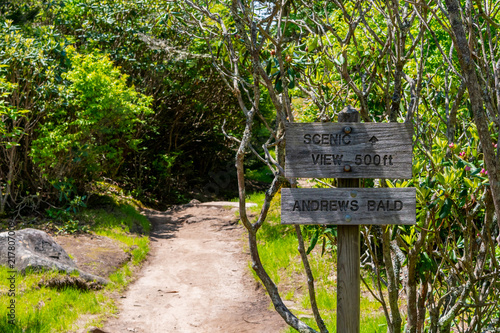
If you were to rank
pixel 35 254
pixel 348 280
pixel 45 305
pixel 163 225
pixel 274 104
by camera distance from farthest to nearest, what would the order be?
pixel 163 225, pixel 35 254, pixel 45 305, pixel 274 104, pixel 348 280

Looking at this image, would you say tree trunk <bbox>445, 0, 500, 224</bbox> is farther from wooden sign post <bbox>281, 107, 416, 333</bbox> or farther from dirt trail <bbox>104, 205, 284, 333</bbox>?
dirt trail <bbox>104, 205, 284, 333</bbox>

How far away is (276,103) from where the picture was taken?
2992 mm

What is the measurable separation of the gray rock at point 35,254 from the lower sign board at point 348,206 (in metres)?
4.29

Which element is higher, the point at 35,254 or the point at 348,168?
the point at 348,168

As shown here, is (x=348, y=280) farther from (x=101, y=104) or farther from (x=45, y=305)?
(x=101, y=104)

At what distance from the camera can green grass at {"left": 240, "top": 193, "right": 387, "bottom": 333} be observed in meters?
5.23

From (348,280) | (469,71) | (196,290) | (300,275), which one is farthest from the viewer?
(300,275)

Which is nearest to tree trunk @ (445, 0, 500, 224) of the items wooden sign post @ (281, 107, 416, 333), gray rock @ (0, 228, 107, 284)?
wooden sign post @ (281, 107, 416, 333)

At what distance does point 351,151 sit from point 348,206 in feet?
0.95

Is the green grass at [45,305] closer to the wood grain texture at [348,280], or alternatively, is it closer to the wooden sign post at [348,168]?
the wood grain texture at [348,280]

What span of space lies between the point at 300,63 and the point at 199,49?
9191 mm

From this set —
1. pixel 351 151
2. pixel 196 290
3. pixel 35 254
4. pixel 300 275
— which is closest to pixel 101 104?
pixel 35 254

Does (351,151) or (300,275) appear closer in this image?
(351,151)

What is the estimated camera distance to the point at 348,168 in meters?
2.58
